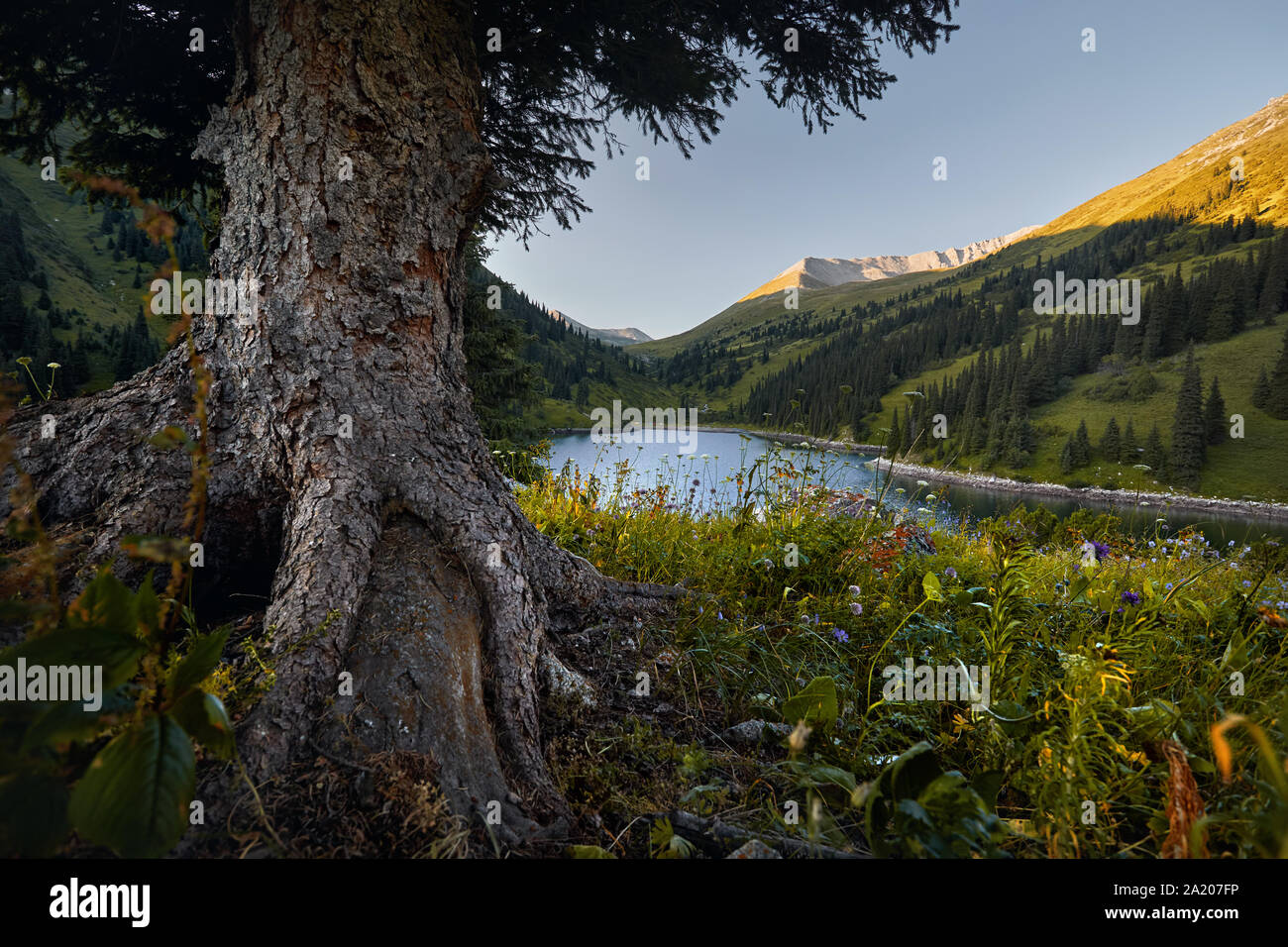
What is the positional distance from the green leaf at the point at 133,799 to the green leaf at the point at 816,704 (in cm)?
163

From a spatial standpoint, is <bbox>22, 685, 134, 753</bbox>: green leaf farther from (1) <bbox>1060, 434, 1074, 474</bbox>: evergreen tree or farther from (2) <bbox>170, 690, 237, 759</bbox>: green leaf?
(1) <bbox>1060, 434, 1074, 474</bbox>: evergreen tree

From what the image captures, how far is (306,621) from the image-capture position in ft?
5.24

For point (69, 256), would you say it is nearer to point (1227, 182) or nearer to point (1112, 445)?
point (1112, 445)

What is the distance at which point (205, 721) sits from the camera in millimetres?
873

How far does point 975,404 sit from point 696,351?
408 ft

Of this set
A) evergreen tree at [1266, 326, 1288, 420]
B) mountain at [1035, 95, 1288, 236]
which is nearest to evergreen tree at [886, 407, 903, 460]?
evergreen tree at [1266, 326, 1288, 420]

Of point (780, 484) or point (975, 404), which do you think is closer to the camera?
point (780, 484)

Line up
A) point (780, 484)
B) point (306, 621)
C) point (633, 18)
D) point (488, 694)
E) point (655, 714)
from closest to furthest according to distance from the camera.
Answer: point (306, 621), point (488, 694), point (655, 714), point (633, 18), point (780, 484)

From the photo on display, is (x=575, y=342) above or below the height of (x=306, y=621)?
above
